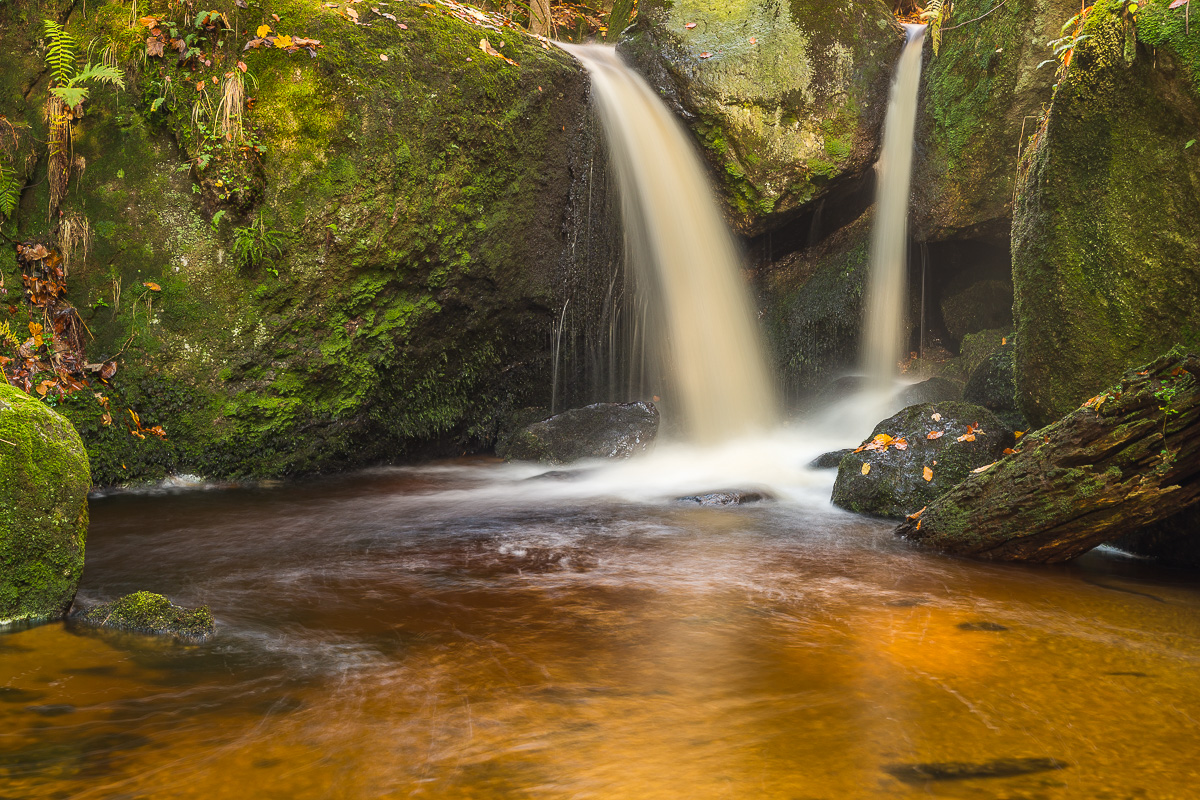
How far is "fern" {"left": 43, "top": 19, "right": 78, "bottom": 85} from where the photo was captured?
249 inches

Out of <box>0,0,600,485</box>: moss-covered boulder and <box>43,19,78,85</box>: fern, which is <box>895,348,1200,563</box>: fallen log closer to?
<box>0,0,600,485</box>: moss-covered boulder

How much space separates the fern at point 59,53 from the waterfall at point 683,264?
4.83m

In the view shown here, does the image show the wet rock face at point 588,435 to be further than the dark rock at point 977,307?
No

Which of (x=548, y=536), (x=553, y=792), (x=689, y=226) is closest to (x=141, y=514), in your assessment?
(x=548, y=536)

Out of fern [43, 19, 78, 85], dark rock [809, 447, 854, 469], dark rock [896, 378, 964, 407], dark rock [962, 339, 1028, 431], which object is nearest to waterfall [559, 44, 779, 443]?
dark rock [896, 378, 964, 407]

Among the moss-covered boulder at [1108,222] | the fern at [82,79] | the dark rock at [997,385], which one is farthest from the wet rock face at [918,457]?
the fern at [82,79]

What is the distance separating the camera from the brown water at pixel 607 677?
85.4 inches

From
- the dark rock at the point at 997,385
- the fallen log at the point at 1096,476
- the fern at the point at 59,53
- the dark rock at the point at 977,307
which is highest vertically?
the fern at the point at 59,53

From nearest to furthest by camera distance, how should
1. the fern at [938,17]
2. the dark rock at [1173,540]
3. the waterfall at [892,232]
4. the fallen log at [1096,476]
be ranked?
the fallen log at [1096,476]
the dark rock at [1173,540]
the fern at [938,17]
the waterfall at [892,232]

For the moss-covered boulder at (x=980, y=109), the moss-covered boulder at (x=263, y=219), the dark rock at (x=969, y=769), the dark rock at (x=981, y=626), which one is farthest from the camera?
the moss-covered boulder at (x=980, y=109)

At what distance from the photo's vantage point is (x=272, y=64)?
668cm

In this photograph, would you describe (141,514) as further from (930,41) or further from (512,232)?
(930,41)

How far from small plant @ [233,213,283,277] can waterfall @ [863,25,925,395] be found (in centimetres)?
674

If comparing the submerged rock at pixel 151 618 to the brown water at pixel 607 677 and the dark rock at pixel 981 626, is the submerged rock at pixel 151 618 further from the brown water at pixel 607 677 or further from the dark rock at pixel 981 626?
the dark rock at pixel 981 626
